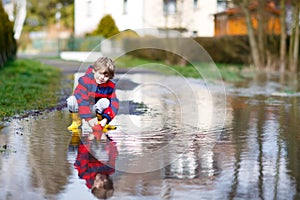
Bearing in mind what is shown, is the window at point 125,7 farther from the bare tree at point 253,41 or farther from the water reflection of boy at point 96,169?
the water reflection of boy at point 96,169

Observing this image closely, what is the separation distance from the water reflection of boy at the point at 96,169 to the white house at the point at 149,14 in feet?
52.7

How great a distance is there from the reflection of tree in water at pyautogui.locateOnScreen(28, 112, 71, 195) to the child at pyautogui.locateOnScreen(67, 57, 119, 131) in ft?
1.53

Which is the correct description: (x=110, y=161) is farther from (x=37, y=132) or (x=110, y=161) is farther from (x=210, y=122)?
(x=210, y=122)

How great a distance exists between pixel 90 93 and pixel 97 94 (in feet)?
0.42

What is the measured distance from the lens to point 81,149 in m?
8.02

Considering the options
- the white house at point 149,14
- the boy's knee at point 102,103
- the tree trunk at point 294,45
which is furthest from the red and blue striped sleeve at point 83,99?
the tree trunk at point 294,45

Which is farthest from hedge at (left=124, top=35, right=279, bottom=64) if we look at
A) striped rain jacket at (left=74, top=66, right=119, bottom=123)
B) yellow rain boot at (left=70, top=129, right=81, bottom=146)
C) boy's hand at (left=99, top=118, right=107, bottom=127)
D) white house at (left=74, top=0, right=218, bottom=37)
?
striped rain jacket at (left=74, top=66, right=119, bottom=123)

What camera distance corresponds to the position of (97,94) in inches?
338

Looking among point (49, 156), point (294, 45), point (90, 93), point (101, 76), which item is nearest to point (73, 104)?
point (90, 93)

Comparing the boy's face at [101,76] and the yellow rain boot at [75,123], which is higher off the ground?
the boy's face at [101,76]

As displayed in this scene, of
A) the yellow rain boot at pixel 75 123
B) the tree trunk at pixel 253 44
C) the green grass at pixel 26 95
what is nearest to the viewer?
the yellow rain boot at pixel 75 123

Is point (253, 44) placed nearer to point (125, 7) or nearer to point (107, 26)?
point (125, 7)

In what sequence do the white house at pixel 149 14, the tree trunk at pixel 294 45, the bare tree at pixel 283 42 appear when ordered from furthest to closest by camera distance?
the white house at pixel 149 14 < the bare tree at pixel 283 42 < the tree trunk at pixel 294 45

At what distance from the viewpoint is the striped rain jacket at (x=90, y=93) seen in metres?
8.38
